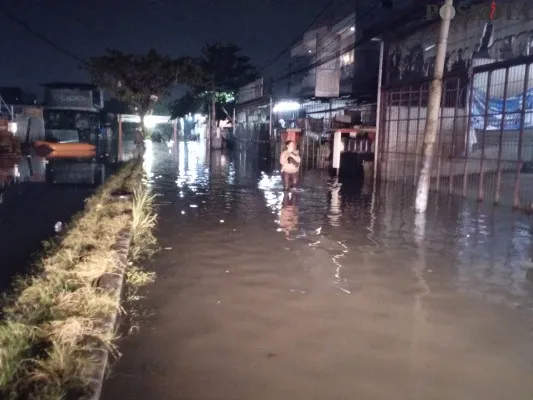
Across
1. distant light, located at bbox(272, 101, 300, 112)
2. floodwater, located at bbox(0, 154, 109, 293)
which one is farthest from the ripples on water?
distant light, located at bbox(272, 101, 300, 112)

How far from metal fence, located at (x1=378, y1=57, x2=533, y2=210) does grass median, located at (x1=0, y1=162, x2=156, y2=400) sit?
9338 millimetres

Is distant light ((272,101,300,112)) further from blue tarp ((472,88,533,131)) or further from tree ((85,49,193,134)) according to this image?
blue tarp ((472,88,533,131))

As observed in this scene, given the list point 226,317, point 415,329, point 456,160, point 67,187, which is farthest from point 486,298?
point 67,187

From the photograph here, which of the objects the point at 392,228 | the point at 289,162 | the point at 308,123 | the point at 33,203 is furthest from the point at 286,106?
the point at 392,228

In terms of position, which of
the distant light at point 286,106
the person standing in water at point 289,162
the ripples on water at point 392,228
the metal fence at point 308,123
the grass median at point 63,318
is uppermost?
the distant light at point 286,106

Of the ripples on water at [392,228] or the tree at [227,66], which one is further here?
the tree at [227,66]

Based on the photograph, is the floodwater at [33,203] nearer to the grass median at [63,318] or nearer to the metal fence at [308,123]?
the grass median at [63,318]

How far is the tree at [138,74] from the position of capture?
103 ft

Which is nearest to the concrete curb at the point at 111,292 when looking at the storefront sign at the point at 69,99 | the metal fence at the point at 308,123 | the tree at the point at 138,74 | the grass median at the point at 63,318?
the grass median at the point at 63,318

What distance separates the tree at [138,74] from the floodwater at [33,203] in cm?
774

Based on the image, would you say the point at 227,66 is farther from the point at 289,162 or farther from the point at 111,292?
the point at 111,292

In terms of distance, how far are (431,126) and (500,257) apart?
14.1 feet

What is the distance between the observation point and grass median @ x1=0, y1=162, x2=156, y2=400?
3.60 meters

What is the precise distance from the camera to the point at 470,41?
52.0 ft
